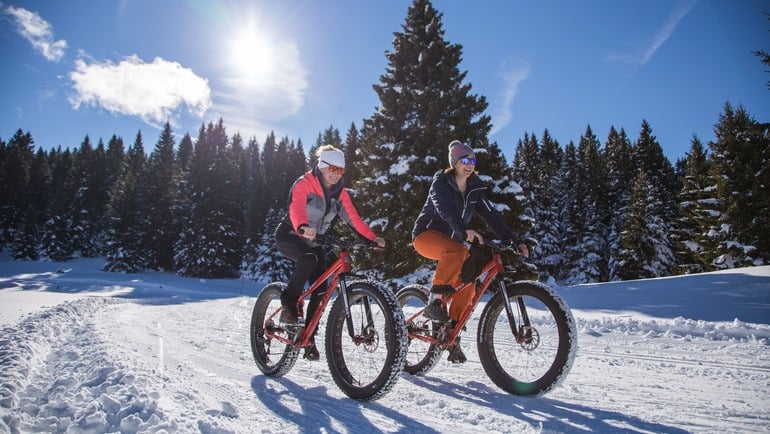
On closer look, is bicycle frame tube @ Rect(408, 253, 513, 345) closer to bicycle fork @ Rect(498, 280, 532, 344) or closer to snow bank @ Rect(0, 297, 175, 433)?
bicycle fork @ Rect(498, 280, 532, 344)

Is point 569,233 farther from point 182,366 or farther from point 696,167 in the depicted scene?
point 182,366

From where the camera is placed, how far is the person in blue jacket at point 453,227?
155 inches

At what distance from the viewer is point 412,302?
5383mm

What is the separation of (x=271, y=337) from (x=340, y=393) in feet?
4.37

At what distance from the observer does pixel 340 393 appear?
3.42m

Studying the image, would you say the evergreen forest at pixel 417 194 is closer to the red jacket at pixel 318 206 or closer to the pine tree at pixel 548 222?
the pine tree at pixel 548 222

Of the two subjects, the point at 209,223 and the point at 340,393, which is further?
the point at 209,223

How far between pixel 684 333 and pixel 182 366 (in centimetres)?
703

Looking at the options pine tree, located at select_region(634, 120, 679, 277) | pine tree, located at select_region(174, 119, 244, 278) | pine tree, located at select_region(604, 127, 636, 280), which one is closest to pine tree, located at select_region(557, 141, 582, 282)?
pine tree, located at select_region(604, 127, 636, 280)

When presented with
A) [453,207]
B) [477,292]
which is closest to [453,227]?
[453,207]

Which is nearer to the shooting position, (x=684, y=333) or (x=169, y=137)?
(x=684, y=333)

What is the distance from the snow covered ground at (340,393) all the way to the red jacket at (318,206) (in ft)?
5.25

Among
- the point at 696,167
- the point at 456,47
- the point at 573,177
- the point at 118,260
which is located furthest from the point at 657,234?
the point at 118,260

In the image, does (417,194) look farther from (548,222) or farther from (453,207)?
(548,222)
